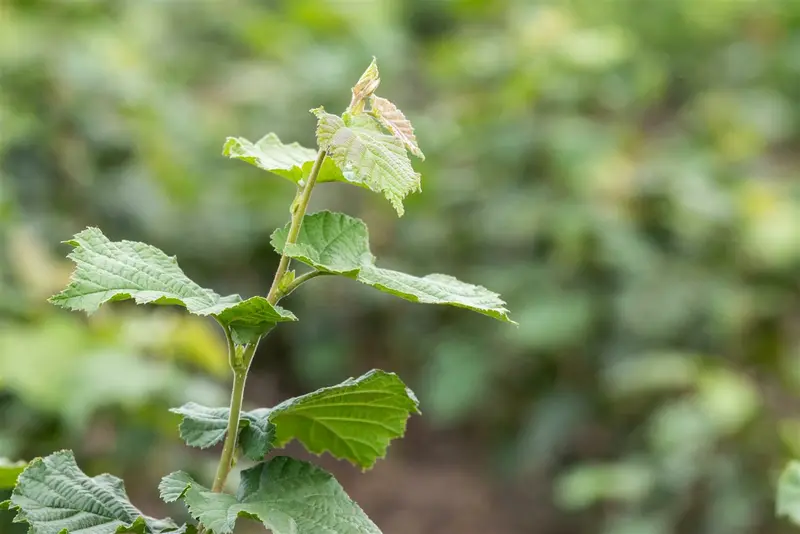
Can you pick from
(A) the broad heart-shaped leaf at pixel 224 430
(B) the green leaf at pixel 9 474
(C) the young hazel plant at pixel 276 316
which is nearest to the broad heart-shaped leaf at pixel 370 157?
(C) the young hazel plant at pixel 276 316

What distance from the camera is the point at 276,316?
26.6 inches

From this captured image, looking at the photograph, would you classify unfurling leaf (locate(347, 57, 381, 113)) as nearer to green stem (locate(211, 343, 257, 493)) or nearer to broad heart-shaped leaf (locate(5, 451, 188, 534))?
green stem (locate(211, 343, 257, 493))

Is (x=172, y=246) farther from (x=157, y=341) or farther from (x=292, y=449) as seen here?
(x=157, y=341)

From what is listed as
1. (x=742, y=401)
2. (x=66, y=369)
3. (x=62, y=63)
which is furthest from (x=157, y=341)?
(x=742, y=401)

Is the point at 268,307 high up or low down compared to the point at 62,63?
down

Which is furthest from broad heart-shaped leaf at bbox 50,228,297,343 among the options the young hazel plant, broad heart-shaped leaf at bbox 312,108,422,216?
broad heart-shaped leaf at bbox 312,108,422,216

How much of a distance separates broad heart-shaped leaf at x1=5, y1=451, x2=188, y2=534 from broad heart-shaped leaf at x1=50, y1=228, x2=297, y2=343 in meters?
0.15

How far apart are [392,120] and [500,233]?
84.7 inches

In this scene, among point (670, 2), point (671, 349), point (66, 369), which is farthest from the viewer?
point (670, 2)

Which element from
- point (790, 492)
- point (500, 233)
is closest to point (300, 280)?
Answer: point (790, 492)

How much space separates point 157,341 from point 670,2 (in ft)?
7.95

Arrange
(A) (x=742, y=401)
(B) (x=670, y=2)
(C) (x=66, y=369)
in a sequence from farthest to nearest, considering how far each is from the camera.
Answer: (B) (x=670, y=2) → (A) (x=742, y=401) → (C) (x=66, y=369)

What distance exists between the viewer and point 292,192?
10.6 ft

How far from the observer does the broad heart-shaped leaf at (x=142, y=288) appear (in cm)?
66
